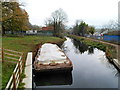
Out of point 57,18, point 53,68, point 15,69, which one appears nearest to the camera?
point 15,69

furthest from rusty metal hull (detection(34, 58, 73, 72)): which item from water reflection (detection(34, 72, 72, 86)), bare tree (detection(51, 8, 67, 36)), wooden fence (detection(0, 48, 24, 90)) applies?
bare tree (detection(51, 8, 67, 36))

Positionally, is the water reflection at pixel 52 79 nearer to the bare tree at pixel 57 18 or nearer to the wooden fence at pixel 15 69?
the wooden fence at pixel 15 69

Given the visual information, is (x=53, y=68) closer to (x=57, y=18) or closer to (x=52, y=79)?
(x=52, y=79)

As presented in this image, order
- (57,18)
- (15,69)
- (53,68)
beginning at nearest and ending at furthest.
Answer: (15,69), (53,68), (57,18)

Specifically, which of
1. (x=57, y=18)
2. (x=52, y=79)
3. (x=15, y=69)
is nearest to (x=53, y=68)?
(x=52, y=79)

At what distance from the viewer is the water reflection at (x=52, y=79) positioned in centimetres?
841

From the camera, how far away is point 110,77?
9.55 meters

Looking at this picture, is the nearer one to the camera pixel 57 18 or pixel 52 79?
pixel 52 79

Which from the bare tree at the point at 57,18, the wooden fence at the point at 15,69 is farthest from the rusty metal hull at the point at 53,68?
the bare tree at the point at 57,18

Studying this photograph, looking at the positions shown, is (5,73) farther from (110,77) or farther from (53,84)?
(110,77)

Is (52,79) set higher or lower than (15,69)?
lower

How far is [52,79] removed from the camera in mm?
8789

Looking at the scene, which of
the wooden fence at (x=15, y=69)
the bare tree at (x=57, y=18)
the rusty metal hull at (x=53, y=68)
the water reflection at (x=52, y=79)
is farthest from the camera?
the bare tree at (x=57, y=18)

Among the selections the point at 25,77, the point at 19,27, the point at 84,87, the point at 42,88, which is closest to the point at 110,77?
the point at 84,87
